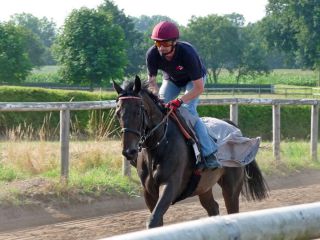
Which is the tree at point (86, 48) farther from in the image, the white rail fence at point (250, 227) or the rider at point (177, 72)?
the white rail fence at point (250, 227)

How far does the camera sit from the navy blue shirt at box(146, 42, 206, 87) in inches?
266

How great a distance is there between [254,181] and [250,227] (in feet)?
17.0

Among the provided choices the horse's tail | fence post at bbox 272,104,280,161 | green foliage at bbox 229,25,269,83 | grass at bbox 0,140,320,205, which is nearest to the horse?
the horse's tail

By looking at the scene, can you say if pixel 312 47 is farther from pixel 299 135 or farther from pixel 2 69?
pixel 299 135

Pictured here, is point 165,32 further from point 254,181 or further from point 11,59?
point 11,59

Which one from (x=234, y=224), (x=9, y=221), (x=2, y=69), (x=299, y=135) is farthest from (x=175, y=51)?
(x=2, y=69)

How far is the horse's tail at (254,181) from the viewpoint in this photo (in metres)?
8.34

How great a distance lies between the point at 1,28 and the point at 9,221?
45.4 meters

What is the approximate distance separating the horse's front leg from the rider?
2.12ft

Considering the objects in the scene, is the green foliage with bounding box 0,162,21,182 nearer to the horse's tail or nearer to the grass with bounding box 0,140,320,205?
the grass with bounding box 0,140,320,205

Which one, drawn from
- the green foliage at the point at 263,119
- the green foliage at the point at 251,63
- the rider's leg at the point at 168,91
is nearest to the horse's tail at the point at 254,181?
the rider's leg at the point at 168,91

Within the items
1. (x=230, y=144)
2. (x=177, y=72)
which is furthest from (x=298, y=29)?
(x=177, y=72)

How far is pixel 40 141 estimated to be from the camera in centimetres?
1064

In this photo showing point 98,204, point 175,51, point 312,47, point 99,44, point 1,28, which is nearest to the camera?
point 175,51
